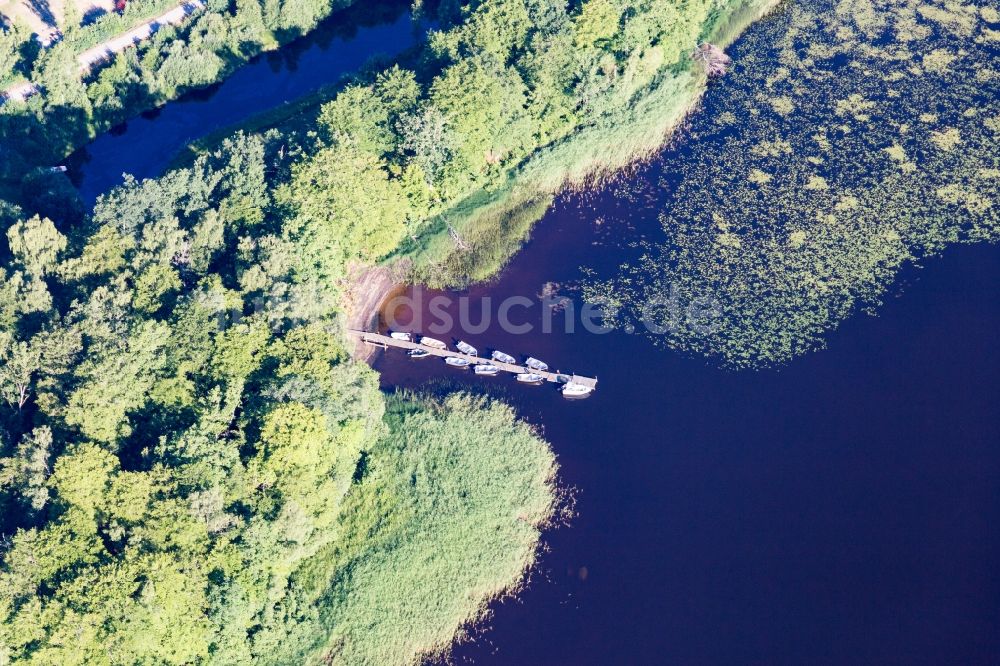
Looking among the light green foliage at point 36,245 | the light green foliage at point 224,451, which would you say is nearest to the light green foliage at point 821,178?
the light green foliage at point 224,451

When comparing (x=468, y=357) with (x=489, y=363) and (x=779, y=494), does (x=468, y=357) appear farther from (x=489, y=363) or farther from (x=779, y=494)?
(x=779, y=494)

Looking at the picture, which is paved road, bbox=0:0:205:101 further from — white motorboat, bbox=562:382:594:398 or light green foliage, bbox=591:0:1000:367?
white motorboat, bbox=562:382:594:398

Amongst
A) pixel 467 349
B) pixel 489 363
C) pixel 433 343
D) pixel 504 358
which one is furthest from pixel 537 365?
pixel 433 343

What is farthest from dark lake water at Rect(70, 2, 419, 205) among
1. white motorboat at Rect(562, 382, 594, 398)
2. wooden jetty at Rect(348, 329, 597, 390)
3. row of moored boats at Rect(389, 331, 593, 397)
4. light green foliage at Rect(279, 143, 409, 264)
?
white motorboat at Rect(562, 382, 594, 398)

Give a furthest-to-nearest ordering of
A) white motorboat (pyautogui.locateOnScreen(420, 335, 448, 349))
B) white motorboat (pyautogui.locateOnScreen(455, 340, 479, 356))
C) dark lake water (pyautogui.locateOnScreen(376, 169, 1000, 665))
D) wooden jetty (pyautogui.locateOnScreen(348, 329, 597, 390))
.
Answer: white motorboat (pyautogui.locateOnScreen(420, 335, 448, 349)) < white motorboat (pyautogui.locateOnScreen(455, 340, 479, 356)) < wooden jetty (pyautogui.locateOnScreen(348, 329, 597, 390)) < dark lake water (pyautogui.locateOnScreen(376, 169, 1000, 665))

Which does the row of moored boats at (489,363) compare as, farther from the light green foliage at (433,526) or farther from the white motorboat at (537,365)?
the light green foliage at (433,526)

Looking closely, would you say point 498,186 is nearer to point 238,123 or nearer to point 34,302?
point 238,123
